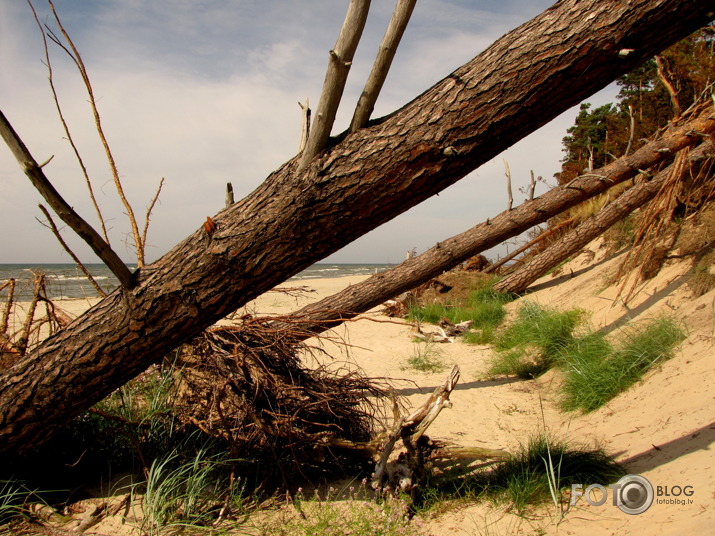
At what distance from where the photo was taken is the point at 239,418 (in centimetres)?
275

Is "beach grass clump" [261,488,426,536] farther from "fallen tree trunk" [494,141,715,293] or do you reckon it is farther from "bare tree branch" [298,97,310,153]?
"fallen tree trunk" [494,141,715,293]

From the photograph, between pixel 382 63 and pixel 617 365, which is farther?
pixel 617 365

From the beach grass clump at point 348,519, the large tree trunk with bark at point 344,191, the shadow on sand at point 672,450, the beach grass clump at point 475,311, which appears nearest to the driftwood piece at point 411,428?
the beach grass clump at point 348,519

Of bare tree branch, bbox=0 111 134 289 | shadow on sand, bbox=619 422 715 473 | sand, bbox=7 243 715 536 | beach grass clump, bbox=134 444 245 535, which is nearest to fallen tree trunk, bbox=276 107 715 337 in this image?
sand, bbox=7 243 715 536

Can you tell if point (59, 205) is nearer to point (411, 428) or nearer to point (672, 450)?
point (411, 428)

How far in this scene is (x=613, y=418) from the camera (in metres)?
3.21

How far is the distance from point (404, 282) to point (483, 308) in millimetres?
3039

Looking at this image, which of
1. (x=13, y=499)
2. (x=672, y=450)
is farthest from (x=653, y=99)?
(x=13, y=499)

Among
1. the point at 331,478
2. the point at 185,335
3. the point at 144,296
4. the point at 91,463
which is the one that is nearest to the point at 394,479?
the point at 331,478

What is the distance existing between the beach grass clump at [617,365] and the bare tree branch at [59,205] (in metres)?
3.54

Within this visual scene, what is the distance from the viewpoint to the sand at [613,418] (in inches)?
82.0

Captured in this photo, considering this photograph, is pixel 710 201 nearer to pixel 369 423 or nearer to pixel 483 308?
pixel 483 308

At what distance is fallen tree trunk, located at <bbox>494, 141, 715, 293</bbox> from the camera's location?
5.10 metres

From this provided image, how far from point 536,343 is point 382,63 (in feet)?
14.9
